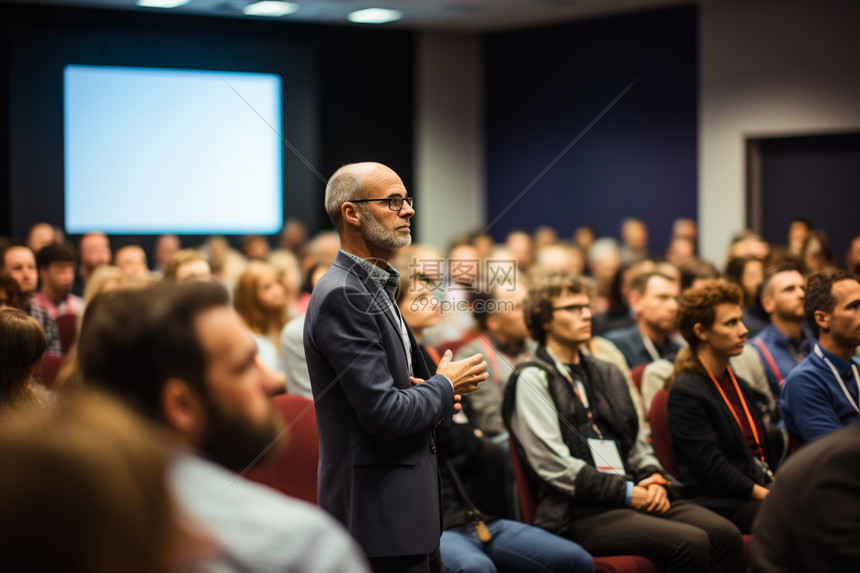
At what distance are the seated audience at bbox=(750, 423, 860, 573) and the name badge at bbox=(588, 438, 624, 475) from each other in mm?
1611

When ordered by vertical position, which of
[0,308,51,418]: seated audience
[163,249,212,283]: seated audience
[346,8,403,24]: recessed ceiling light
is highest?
[346,8,403,24]: recessed ceiling light

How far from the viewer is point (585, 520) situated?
2963 mm

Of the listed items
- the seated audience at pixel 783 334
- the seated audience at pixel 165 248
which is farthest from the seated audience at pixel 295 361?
the seated audience at pixel 165 248

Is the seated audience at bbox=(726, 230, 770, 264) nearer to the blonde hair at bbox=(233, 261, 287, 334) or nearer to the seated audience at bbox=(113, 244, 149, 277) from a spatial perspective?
the blonde hair at bbox=(233, 261, 287, 334)

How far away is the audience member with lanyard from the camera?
304 cm

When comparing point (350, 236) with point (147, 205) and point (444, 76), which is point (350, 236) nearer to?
point (147, 205)

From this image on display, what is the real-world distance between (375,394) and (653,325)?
2794 mm

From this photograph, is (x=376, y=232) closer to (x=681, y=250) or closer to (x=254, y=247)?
(x=254, y=247)

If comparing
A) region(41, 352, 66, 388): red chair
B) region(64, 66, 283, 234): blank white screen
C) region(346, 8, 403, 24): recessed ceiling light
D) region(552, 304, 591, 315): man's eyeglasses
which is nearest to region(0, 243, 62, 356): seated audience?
region(41, 352, 66, 388): red chair

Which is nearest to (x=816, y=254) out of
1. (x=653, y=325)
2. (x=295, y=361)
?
(x=653, y=325)

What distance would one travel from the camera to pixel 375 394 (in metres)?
1.98

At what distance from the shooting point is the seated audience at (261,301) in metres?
4.27

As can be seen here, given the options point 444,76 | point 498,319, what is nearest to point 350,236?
point 498,319

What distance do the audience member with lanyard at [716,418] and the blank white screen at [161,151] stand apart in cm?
627
